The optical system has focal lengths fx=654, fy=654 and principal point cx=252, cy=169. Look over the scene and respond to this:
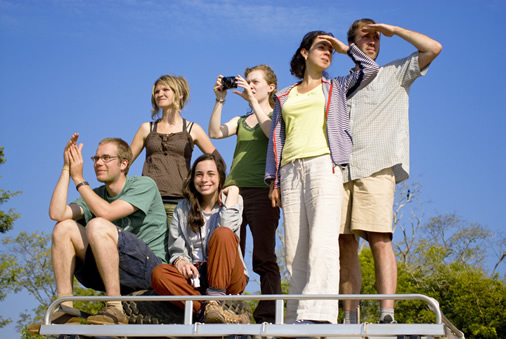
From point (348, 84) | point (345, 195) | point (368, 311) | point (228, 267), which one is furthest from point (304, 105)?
point (368, 311)

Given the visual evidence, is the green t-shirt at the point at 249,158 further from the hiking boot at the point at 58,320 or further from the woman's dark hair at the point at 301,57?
the hiking boot at the point at 58,320

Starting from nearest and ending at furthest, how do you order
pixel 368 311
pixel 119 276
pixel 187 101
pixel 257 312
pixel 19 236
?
pixel 119 276
pixel 257 312
pixel 187 101
pixel 368 311
pixel 19 236

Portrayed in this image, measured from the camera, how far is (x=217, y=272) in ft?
16.3

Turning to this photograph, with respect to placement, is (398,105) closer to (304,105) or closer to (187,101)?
(304,105)

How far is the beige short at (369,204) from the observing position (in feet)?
17.5

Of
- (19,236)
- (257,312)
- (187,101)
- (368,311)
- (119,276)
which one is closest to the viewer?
(119,276)

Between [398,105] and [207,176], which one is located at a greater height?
[398,105]

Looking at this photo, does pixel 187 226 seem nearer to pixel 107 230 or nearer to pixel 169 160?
pixel 107 230

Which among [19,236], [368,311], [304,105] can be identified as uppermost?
[304,105]

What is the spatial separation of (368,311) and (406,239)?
866cm

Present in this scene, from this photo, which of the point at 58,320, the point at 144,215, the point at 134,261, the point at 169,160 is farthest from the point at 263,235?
the point at 58,320

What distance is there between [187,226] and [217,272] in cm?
69

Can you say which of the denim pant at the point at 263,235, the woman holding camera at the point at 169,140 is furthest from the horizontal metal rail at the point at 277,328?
the woman holding camera at the point at 169,140

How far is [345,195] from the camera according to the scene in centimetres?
554
